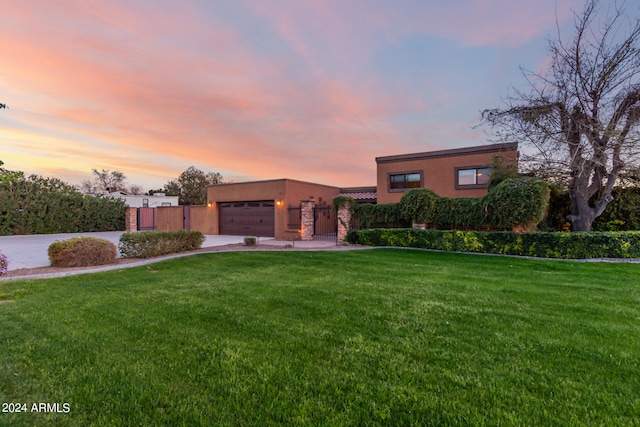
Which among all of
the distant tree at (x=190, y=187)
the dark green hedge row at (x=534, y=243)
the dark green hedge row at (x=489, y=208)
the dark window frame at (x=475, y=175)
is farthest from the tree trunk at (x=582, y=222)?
the distant tree at (x=190, y=187)

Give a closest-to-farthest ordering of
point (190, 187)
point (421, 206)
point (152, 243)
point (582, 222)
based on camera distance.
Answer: point (152, 243)
point (582, 222)
point (421, 206)
point (190, 187)

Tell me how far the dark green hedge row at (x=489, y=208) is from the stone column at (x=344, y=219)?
261 centimetres

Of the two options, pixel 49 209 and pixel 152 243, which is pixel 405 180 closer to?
pixel 152 243

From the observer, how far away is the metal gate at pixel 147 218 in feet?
77.5

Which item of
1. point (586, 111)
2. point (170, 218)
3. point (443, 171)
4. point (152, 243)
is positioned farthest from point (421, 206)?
point (170, 218)

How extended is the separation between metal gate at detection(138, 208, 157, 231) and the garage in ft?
24.6

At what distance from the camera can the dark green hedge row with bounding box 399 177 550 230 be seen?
34.1 ft

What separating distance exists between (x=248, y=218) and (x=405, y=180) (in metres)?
10.5

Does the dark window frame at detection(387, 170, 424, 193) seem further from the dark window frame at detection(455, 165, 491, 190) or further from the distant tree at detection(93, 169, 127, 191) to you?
the distant tree at detection(93, 169, 127, 191)

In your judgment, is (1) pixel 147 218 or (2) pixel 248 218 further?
(1) pixel 147 218

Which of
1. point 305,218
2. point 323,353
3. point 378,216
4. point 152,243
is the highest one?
point 378,216

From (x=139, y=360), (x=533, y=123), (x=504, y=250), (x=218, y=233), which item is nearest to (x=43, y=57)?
(x=139, y=360)

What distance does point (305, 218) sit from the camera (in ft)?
52.9

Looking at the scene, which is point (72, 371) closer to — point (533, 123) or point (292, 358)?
point (292, 358)
